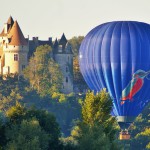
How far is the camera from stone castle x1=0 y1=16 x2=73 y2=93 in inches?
7141

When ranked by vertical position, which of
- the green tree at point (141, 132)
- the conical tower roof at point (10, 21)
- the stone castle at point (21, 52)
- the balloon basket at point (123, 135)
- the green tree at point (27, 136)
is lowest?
the green tree at point (141, 132)

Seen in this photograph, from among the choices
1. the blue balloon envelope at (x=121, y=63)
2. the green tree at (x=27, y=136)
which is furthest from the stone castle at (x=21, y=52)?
the green tree at (x=27, y=136)

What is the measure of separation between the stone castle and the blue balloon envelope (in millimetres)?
48725

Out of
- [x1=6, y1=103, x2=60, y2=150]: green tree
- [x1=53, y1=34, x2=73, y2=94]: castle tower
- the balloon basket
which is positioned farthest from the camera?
[x1=53, y1=34, x2=73, y2=94]: castle tower

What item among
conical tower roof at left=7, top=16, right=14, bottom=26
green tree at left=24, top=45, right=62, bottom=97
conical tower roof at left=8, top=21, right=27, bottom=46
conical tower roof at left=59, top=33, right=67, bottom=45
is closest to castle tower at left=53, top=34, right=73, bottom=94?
conical tower roof at left=59, top=33, right=67, bottom=45

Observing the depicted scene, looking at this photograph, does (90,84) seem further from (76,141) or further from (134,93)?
(76,141)

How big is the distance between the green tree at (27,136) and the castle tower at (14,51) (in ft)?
Answer: 314

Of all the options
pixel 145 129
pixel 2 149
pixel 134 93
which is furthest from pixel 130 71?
pixel 2 149

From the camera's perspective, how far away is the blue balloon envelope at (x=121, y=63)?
129000 mm

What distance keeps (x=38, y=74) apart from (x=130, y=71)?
170 feet

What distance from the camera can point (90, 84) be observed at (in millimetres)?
132375

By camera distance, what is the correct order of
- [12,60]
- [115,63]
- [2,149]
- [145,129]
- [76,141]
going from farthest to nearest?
1. [12,60]
2. [145,129]
3. [115,63]
4. [76,141]
5. [2,149]

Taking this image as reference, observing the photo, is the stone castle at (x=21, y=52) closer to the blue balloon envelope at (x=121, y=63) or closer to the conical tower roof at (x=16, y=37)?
the conical tower roof at (x=16, y=37)

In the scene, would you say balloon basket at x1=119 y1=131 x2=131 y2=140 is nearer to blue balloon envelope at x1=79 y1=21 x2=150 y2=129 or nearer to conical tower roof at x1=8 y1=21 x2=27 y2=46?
blue balloon envelope at x1=79 y1=21 x2=150 y2=129
